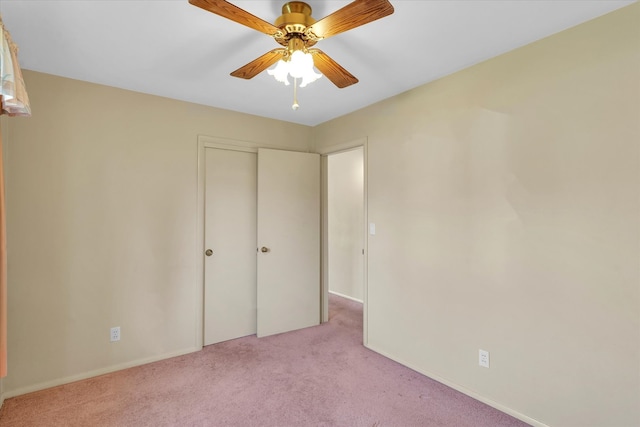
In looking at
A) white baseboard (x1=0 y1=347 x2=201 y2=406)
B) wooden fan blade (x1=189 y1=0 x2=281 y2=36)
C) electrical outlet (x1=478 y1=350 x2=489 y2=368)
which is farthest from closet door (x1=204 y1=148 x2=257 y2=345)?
electrical outlet (x1=478 y1=350 x2=489 y2=368)

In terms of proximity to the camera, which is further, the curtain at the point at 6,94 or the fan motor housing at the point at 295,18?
the fan motor housing at the point at 295,18

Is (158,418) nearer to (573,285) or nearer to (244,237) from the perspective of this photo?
(244,237)

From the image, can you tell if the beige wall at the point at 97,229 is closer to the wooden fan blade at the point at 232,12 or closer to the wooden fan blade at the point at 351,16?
the wooden fan blade at the point at 232,12

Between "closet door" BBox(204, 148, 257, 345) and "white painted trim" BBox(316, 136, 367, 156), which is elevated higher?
"white painted trim" BBox(316, 136, 367, 156)

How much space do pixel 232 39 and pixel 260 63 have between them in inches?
14.6

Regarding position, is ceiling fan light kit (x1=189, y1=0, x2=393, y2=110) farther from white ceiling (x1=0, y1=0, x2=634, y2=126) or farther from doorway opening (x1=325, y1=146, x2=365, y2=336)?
doorway opening (x1=325, y1=146, x2=365, y2=336)

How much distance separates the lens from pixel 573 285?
1810 mm

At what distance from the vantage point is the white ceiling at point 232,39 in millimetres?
1650

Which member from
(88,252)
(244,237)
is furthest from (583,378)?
(88,252)

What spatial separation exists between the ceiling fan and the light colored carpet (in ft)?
7.23

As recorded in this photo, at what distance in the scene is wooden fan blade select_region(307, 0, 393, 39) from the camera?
1250mm

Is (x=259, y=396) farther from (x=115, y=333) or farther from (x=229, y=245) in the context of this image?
(x=229, y=245)

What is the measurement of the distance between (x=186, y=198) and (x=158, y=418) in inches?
70.8

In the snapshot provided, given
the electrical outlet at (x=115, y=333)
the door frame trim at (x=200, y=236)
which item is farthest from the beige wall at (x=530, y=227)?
the electrical outlet at (x=115, y=333)
